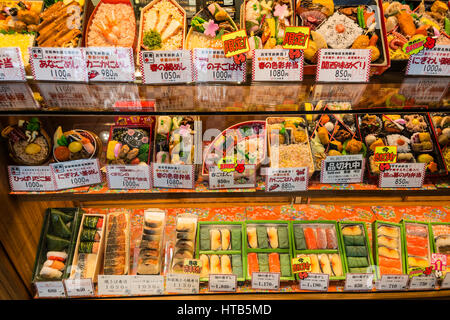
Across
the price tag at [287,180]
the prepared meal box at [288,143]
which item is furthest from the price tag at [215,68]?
the price tag at [287,180]

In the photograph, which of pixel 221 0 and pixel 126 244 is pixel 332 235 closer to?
pixel 126 244

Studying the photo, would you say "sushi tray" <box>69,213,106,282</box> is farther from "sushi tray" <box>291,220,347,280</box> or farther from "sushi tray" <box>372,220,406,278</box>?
"sushi tray" <box>372,220,406,278</box>

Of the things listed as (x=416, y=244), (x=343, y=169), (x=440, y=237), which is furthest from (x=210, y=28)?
(x=440, y=237)

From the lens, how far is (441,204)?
2.87m

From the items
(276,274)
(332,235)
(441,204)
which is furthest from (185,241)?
(441,204)

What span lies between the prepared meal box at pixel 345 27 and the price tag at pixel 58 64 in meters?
1.28

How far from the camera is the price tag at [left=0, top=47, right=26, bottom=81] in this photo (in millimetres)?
1746

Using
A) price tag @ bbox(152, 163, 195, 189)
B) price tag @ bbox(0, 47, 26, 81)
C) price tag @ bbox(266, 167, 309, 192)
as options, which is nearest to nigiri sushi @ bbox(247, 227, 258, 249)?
price tag @ bbox(266, 167, 309, 192)

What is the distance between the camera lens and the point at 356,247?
2459 mm

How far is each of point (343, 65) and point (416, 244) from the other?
1.54m

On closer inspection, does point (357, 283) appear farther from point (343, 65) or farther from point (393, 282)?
point (343, 65)

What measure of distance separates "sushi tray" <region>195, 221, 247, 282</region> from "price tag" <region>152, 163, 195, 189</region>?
74 centimetres

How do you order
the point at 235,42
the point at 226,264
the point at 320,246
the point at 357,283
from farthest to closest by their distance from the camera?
the point at 320,246, the point at 226,264, the point at 357,283, the point at 235,42

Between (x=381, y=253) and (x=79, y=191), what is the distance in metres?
2.13
